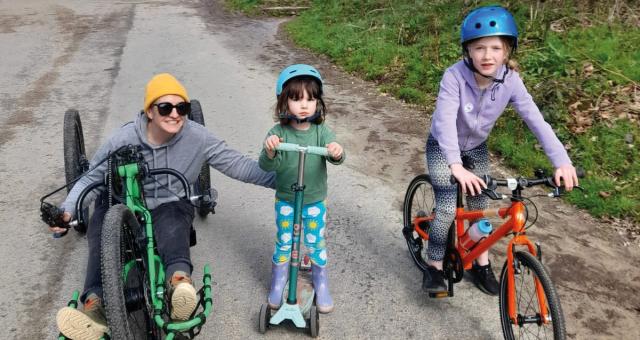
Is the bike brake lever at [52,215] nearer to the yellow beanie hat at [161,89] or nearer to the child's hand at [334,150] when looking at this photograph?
the yellow beanie hat at [161,89]

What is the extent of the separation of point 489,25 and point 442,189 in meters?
1.04

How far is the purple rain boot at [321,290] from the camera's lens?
3.38 m

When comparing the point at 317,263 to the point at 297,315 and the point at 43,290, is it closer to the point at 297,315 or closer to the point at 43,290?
the point at 297,315

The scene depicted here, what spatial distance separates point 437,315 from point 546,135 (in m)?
1.36

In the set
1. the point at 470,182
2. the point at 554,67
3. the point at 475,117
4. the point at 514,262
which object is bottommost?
the point at 514,262

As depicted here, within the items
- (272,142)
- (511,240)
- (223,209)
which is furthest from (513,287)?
(223,209)

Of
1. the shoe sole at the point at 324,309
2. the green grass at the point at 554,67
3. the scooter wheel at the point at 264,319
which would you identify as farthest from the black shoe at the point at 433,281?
the green grass at the point at 554,67

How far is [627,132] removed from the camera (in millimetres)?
5531

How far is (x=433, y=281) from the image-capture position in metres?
3.42

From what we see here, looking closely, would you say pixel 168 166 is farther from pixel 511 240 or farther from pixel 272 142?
pixel 511 240

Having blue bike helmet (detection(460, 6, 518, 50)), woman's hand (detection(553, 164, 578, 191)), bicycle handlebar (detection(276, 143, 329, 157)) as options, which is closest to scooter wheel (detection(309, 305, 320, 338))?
bicycle handlebar (detection(276, 143, 329, 157))

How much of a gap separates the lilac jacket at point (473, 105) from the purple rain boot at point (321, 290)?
1.16m

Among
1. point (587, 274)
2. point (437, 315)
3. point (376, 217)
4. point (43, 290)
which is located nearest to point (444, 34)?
point (376, 217)

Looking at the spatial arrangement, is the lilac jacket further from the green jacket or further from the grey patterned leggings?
the green jacket
